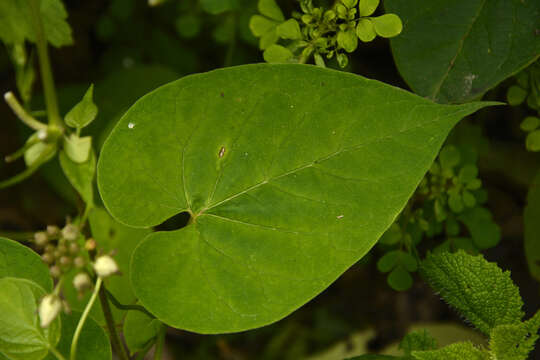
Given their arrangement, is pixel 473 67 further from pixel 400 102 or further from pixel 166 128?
pixel 166 128

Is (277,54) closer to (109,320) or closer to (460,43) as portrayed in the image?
(460,43)

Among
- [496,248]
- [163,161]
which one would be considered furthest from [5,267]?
[496,248]

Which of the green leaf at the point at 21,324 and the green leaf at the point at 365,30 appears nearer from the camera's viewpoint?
the green leaf at the point at 21,324

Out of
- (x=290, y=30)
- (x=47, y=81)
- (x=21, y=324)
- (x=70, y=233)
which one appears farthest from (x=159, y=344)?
(x=290, y=30)

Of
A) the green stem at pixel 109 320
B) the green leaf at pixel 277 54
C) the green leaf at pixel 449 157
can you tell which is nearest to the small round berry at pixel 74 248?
the green stem at pixel 109 320

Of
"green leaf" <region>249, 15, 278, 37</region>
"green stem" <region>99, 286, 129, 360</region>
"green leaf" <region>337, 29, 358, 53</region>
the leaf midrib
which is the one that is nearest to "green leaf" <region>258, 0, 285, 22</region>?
"green leaf" <region>249, 15, 278, 37</region>

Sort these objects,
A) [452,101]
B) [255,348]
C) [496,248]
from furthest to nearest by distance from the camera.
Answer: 1. [255,348]
2. [496,248]
3. [452,101]

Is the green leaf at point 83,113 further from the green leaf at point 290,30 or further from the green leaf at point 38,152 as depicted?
the green leaf at point 290,30
